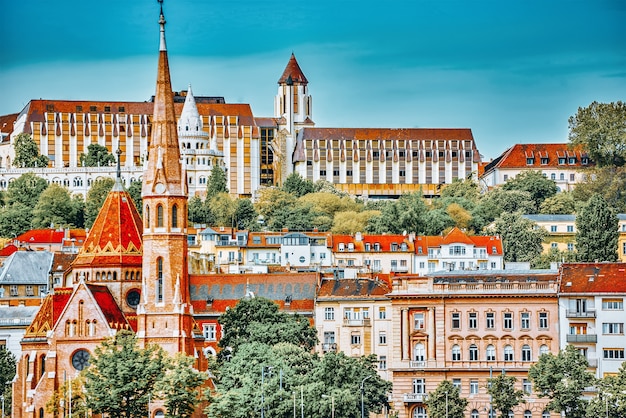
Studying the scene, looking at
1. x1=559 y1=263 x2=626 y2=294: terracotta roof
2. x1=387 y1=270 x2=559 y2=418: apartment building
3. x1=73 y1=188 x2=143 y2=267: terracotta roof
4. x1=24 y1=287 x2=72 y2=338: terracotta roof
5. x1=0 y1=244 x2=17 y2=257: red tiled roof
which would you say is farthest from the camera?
x1=0 y1=244 x2=17 y2=257: red tiled roof

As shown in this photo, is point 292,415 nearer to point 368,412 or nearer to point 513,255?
point 368,412

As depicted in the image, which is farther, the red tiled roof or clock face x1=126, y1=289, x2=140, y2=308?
the red tiled roof

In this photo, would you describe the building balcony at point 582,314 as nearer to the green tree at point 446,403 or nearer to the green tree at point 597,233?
the green tree at point 446,403

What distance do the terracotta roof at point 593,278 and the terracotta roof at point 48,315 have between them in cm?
3209

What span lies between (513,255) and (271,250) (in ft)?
76.3

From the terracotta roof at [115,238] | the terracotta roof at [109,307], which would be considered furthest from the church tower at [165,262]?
the terracotta roof at [115,238]

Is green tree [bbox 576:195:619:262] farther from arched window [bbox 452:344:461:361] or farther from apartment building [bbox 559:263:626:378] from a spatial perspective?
arched window [bbox 452:344:461:361]

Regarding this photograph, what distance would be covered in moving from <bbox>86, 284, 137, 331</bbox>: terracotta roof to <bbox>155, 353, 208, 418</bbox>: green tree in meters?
14.8

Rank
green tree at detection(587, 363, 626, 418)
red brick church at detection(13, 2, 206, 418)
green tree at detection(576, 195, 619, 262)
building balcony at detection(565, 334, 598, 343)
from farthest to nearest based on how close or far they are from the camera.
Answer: green tree at detection(576, 195, 619, 262)
building balcony at detection(565, 334, 598, 343)
red brick church at detection(13, 2, 206, 418)
green tree at detection(587, 363, 626, 418)

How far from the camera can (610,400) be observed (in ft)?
359

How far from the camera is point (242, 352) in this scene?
118562mm

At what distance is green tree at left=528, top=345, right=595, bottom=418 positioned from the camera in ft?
368

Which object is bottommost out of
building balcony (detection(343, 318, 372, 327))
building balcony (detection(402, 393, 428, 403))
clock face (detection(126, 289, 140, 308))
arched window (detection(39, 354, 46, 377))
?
building balcony (detection(402, 393, 428, 403))

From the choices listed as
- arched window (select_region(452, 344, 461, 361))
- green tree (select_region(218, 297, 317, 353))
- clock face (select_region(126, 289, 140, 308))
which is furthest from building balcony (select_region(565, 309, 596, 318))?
clock face (select_region(126, 289, 140, 308))
